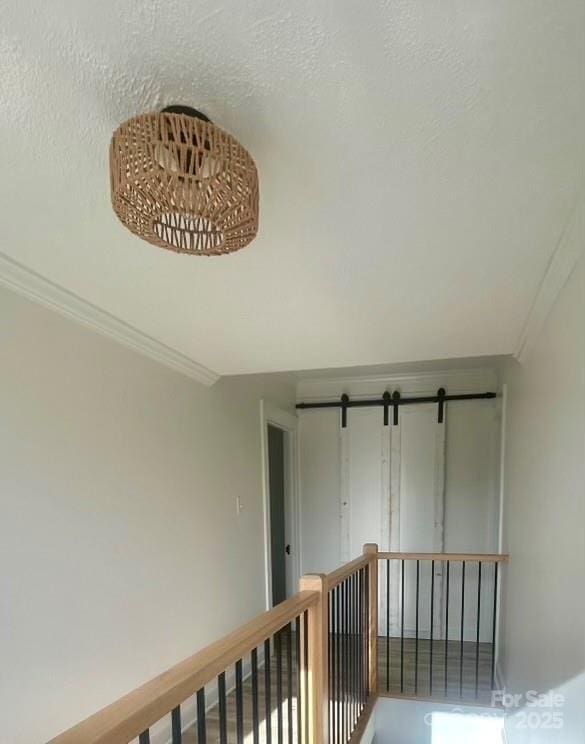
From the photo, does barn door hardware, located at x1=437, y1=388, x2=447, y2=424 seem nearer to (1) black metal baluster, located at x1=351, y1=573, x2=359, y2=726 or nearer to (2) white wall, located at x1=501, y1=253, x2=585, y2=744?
(2) white wall, located at x1=501, y1=253, x2=585, y2=744

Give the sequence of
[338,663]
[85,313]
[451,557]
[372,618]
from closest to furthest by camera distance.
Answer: [85,313] → [338,663] → [372,618] → [451,557]

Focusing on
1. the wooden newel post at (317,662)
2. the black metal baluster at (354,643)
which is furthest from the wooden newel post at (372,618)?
the wooden newel post at (317,662)

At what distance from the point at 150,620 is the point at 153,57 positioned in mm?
2313

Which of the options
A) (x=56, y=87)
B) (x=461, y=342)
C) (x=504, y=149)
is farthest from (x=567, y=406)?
(x=56, y=87)

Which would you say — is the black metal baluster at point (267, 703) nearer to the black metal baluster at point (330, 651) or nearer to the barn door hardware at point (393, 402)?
the black metal baluster at point (330, 651)

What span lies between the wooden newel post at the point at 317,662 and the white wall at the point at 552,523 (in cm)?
84

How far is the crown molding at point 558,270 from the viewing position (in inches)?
49.0

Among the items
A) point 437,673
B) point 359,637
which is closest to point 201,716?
point 359,637

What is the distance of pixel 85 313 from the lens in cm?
184

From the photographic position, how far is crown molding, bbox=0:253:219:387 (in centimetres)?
150

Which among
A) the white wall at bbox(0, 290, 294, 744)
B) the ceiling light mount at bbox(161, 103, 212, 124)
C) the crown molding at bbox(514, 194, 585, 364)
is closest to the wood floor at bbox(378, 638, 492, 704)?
the white wall at bbox(0, 290, 294, 744)

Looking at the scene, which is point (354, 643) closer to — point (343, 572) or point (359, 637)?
point (359, 637)

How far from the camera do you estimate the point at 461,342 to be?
2383mm

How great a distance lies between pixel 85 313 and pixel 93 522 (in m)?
0.86
